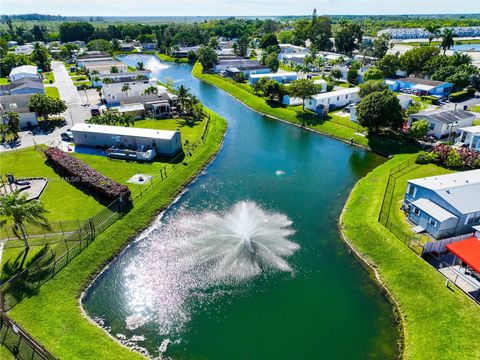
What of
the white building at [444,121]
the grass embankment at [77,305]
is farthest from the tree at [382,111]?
the grass embankment at [77,305]

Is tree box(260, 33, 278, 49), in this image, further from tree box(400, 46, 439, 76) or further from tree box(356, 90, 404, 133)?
tree box(356, 90, 404, 133)

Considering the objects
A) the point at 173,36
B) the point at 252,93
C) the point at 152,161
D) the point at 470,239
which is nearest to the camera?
Answer: the point at 470,239

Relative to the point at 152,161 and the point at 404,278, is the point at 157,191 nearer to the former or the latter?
the point at 152,161

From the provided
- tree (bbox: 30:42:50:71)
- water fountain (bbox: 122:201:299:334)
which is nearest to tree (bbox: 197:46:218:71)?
tree (bbox: 30:42:50:71)

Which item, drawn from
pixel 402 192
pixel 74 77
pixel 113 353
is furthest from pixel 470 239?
pixel 74 77

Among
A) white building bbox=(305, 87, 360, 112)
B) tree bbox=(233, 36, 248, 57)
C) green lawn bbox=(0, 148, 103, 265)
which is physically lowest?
green lawn bbox=(0, 148, 103, 265)

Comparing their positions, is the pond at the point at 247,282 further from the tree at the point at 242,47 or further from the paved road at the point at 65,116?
the tree at the point at 242,47
